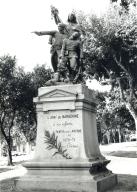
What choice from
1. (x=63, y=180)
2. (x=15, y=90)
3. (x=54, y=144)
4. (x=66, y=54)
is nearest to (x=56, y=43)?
(x=66, y=54)

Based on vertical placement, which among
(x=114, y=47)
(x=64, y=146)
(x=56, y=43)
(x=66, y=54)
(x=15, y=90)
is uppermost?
(x=114, y=47)

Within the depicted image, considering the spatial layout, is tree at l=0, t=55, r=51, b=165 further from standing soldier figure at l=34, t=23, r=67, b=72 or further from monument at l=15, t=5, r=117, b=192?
monument at l=15, t=5, r=117, b=192

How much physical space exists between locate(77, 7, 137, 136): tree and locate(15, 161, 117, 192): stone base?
17.3 meters

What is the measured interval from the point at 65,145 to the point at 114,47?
724 inches

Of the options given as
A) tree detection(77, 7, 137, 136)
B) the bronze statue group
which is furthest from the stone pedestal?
tree detection(77, 7, 137, 136)

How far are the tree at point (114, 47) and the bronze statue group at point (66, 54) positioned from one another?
47.5 ft

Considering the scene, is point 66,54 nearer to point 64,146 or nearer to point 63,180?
point 64,146

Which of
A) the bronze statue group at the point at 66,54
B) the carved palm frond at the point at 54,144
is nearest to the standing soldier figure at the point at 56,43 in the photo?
the bronze statue group at the point at 66,54

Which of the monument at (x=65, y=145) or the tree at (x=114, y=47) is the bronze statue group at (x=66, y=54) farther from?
the tree at (x=114, y=47)

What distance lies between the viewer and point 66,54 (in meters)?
12.4

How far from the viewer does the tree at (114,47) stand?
2742cm

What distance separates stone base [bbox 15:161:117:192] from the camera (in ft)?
34.2

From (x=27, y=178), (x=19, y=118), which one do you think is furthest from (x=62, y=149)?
(x=19, y=118)

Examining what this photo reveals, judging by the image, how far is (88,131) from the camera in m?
11.8
